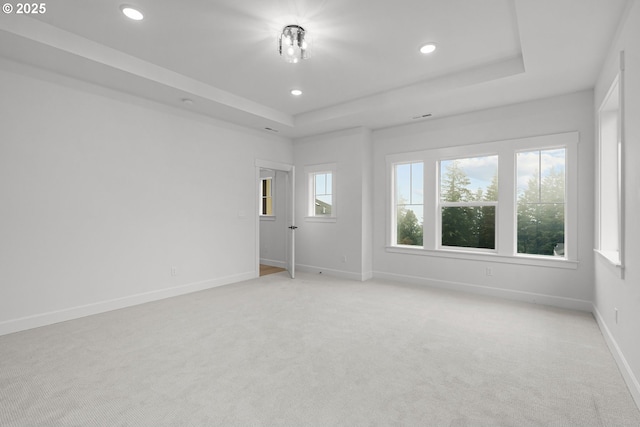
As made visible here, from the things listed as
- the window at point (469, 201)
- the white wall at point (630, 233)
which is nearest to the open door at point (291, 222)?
the window at point (469, 201)

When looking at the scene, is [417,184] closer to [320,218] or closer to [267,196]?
[320,218]

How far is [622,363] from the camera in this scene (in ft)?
7.88

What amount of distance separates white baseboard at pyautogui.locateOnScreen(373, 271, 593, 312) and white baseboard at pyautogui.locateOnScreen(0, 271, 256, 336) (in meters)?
2.87

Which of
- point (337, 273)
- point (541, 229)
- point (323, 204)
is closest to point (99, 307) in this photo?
point (337, 273)

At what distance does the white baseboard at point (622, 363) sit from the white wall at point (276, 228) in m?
4.94

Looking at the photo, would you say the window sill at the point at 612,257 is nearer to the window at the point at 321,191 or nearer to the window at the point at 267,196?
the window at the point at 321,191

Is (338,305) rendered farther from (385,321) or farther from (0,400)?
(0,400)

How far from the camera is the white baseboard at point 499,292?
3936 millimetres

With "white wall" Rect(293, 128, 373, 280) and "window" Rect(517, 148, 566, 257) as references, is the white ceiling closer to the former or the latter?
"window" Rect(517, 148, 566, 257)

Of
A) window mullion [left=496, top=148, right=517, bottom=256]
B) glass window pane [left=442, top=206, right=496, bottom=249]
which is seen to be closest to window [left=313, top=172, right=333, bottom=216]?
glass window pane [left=442, top=206, right=496, bottom=249]

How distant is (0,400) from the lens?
202 centimetres

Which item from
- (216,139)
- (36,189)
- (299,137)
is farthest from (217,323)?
(299,137)

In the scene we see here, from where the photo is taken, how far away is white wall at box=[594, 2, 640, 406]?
2.10m

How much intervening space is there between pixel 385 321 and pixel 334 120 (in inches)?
123
